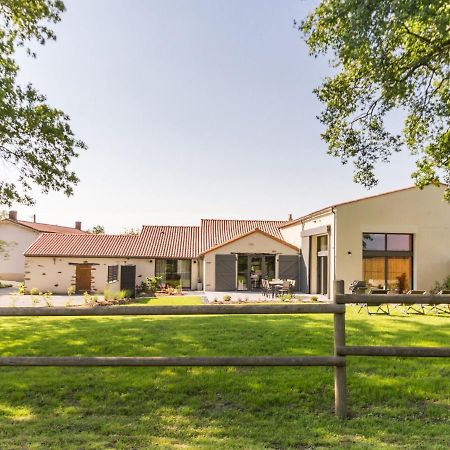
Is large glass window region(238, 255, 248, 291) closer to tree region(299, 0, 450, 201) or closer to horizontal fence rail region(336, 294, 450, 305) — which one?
tree region(299, 0, 450, 201)

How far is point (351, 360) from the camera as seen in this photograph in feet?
19.5

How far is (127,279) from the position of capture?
25.7 meters

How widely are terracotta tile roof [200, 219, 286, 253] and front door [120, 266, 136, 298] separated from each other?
8.85m

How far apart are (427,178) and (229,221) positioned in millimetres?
24685

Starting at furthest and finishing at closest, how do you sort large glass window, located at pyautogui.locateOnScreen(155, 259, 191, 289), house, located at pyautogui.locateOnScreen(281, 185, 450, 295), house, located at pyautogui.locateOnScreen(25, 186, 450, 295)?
A: 1. large glass window, located at pyautogui.locateOnScreen(155, 259, 191, 289)
2. house, located at pyautogui.locateOnScreen(25, 186, 450, 295)
3. house, located at pyautogui.locateOnScreen(281, 185, 450, 295)

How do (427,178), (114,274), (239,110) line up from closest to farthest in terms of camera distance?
(427,178) < (239,110) < (114,274)

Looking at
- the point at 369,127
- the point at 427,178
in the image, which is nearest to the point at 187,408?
the point at 369,127

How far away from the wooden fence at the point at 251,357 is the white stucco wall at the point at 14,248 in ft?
135

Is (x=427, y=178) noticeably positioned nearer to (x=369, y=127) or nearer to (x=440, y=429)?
(x=369, y=127)

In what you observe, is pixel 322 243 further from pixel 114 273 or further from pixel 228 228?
pixel 114 273

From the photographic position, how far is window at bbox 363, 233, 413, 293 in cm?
2222

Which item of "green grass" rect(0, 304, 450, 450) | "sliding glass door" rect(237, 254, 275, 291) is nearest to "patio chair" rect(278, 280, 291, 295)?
"sliding glass door" rect(237, 254, 275, 291)

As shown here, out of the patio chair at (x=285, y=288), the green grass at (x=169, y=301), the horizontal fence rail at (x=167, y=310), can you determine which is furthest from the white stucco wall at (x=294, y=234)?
the horizontal fence rail at (x=167, y=310)

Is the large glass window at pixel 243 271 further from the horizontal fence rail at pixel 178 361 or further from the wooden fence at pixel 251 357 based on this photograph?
the horizontal fence rail at pixel 178 361
